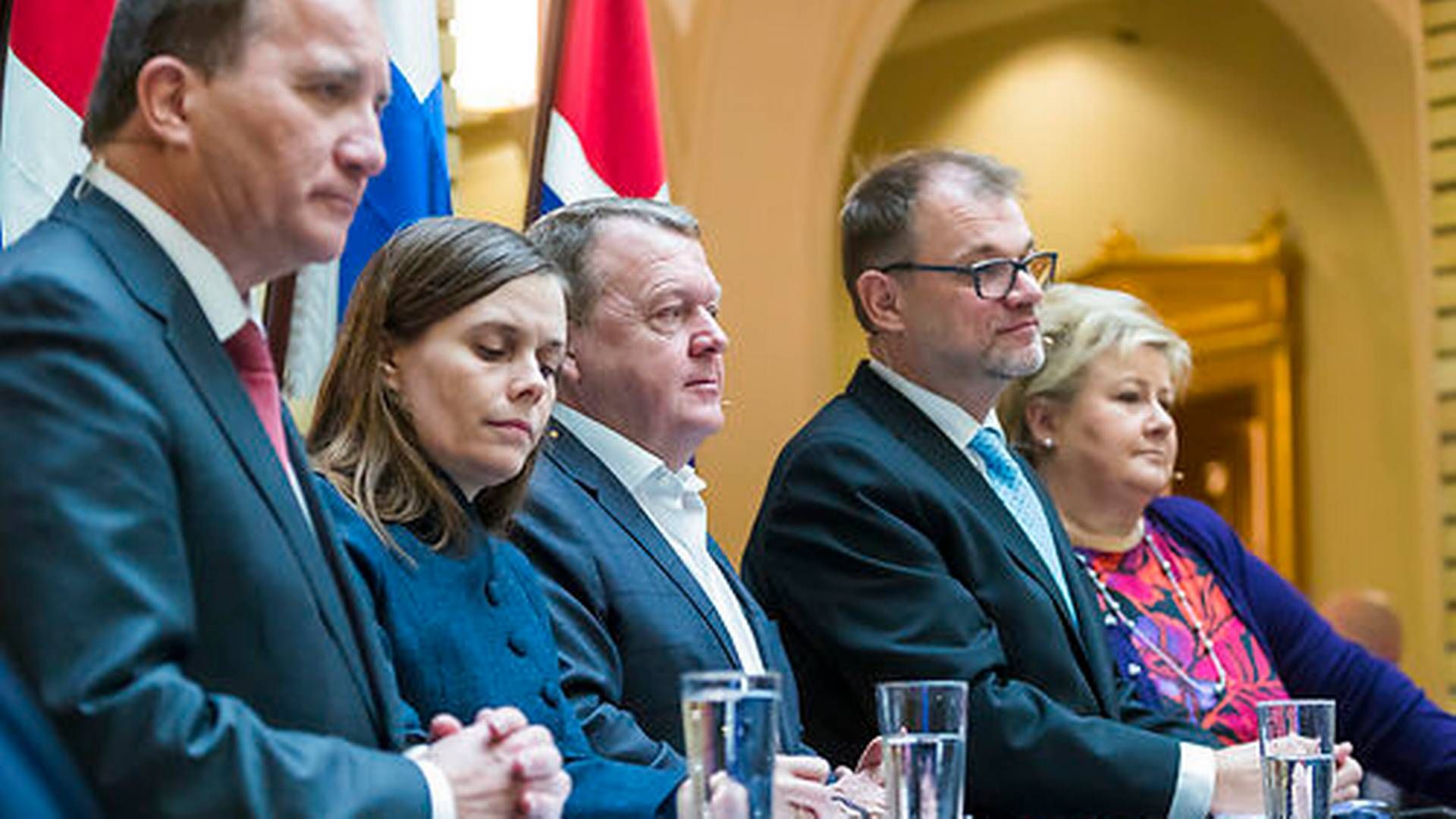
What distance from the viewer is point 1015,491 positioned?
10.8ft

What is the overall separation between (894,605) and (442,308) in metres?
0.96

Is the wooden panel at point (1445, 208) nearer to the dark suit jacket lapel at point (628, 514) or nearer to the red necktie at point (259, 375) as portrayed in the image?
the dark suit jacket lapel at point (628, 514)

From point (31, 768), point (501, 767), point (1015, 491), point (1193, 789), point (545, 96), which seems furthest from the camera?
point (545, 96)

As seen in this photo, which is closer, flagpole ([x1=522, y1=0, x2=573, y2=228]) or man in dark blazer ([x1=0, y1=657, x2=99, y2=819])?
man in dark blazer ([x1=0, y1=657, x2=99, y2=819])

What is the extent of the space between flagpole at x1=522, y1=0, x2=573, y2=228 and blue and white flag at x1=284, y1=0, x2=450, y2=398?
380mm

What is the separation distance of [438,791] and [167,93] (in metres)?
0.55

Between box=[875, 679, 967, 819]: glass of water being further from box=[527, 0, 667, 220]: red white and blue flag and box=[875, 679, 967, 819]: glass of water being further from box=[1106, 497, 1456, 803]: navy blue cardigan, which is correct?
box=[527, 0, 667, 220]: red white and blue flag

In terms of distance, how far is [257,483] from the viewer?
5.16 ft

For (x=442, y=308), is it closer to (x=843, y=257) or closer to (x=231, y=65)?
(x=231, y=65)

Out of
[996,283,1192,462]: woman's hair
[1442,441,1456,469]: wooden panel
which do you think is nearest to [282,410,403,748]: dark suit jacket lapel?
[996,283,1192,462]: woman's hair

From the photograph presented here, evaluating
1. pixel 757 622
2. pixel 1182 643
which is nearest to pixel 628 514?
pixel 757 622

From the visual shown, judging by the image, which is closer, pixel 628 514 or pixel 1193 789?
pixel 628 514

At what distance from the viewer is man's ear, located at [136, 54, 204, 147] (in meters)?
1.60

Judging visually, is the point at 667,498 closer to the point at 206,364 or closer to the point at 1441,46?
the point at 206,364
